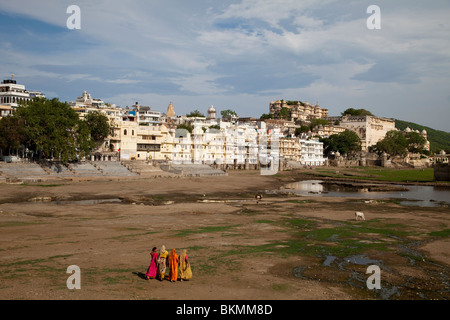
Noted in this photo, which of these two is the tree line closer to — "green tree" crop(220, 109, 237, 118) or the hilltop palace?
the hilltop palace

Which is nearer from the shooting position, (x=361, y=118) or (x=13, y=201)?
(x=13, y=201)

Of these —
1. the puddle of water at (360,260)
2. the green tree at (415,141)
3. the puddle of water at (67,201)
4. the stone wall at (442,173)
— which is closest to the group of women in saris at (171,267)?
the puddle of water at (360,260)

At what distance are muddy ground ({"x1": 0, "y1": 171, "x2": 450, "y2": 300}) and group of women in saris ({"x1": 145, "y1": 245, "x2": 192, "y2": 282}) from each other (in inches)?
14.1

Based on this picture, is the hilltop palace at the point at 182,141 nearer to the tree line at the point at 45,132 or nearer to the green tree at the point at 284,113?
the tree line at the point at 45,132

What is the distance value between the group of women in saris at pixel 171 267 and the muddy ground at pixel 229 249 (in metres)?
0.36

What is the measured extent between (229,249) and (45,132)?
54871 millimetres

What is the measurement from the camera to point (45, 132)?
216 ft

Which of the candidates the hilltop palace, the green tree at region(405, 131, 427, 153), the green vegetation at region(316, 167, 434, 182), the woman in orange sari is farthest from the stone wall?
the green tree at region(405, 131, 427, 153)

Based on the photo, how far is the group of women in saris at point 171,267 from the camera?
14.7 meters

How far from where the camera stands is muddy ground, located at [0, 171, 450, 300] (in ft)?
46.4

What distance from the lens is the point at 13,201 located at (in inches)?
1543

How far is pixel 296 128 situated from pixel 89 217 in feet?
480

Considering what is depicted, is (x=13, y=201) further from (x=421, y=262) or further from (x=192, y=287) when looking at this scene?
(x=421, y=262)
